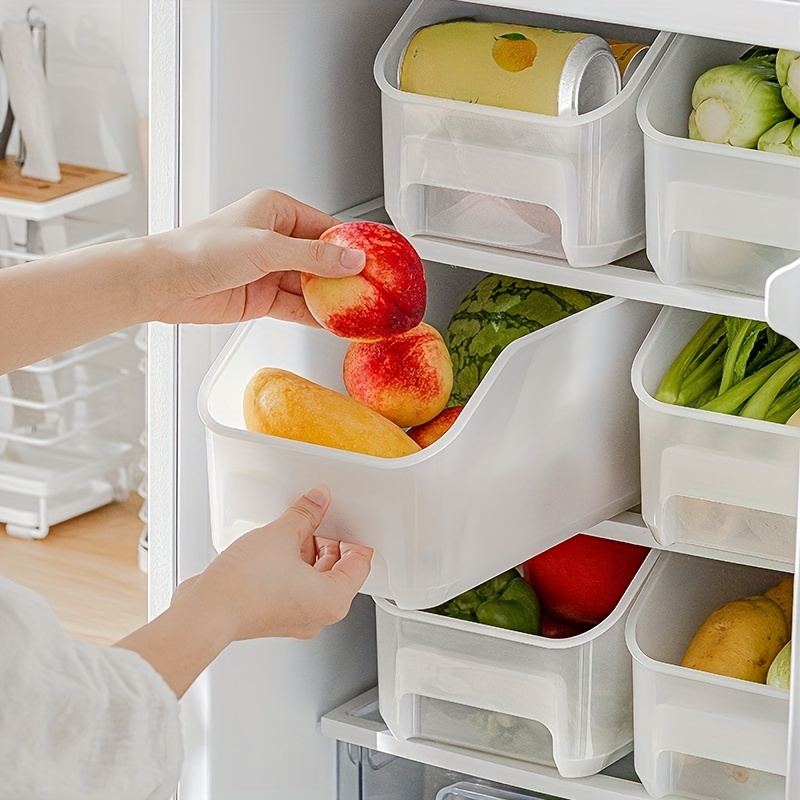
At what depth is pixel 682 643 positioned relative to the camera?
1.35 metres

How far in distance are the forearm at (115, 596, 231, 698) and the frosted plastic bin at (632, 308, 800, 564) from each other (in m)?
0.39

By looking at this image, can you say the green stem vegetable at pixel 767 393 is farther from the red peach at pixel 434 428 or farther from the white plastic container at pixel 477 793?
the white plastic container at pixel 477 793

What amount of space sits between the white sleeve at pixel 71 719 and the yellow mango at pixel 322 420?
0.27m

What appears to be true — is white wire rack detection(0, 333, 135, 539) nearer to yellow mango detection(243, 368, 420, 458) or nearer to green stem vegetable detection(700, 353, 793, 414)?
yellow mango detection(243, 368, 420, 458)

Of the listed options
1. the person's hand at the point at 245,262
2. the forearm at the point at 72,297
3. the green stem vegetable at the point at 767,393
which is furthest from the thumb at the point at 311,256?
the green stem vegetable at the point at 767,393

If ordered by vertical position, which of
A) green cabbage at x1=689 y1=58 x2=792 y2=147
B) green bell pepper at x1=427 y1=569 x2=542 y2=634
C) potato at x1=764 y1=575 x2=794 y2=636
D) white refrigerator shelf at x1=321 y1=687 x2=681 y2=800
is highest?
green cabbage at x1=689 y1=58 x2=792 y2=147

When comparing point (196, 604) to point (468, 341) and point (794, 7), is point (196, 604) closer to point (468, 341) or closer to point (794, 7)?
point (468, 341)

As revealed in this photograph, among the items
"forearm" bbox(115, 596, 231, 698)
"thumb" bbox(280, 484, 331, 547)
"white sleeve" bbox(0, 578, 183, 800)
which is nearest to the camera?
"white sleeve" bbox(0, 578, 183, 800)

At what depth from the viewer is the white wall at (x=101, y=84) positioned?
50.6 inches

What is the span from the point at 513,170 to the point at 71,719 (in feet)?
1.86

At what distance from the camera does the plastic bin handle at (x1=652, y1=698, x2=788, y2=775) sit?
3.97ft

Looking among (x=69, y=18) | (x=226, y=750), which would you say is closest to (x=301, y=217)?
(x=69, y=18)

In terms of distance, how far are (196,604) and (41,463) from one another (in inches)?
18.8

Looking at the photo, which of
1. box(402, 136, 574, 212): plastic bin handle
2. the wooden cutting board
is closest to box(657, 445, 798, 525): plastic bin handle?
box(402, 136, 574, 212): plastic bin handle
